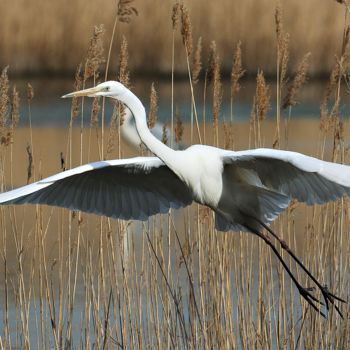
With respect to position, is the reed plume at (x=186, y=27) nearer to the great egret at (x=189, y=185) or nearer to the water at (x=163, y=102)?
the great egret at (x=189, y=185)

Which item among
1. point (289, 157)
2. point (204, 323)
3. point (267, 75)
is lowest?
point (204, 323)

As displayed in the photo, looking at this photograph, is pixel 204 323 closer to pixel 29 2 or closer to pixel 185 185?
pixel 185 185

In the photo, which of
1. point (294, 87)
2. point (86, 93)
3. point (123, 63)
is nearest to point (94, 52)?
point (123, 63)

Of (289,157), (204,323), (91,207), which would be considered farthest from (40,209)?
(289,157)

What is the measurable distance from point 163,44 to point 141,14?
22.3 inches

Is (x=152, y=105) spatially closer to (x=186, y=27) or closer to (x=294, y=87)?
(x=186, y=27)

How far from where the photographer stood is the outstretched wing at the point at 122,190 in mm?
2893

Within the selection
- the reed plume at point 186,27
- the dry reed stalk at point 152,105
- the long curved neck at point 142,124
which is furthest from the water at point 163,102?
the long curved neck at point 142,124

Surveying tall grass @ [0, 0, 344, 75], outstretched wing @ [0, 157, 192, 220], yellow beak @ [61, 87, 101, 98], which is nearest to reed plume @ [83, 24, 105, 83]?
yellow beak @ [61, 87, 101, 98]

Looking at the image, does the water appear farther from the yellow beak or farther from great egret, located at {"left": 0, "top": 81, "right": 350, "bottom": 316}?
the yellow beak

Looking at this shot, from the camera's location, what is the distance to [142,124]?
264 cm

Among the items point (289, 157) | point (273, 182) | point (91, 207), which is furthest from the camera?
point (91, 207)

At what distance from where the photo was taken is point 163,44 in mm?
9695

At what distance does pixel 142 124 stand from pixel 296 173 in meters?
0.53
